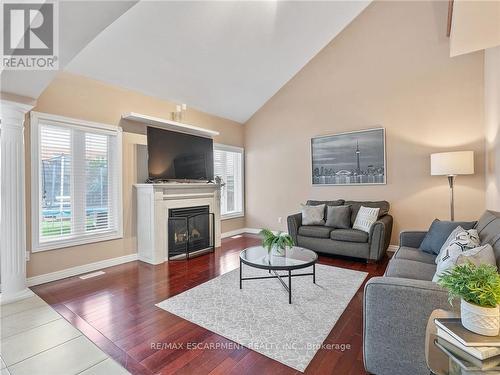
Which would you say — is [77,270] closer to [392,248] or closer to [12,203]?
[12,203]

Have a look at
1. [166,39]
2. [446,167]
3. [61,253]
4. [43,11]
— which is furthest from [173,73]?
[446,167]

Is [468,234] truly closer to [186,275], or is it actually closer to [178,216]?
[186,275]

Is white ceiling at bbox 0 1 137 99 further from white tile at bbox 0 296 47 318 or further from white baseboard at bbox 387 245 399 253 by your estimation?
white baseboard at bbox 387 245 399 253

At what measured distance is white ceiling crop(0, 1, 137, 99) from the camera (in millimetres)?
1555

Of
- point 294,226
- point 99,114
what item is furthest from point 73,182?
point 294,226

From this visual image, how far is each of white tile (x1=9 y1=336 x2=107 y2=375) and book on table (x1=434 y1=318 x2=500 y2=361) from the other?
2.06 metres

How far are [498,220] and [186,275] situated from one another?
3.21 m

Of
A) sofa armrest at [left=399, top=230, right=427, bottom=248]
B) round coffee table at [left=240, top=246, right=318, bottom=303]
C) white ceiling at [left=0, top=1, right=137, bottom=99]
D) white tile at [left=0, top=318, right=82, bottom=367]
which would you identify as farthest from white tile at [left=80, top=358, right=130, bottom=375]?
sofa armrest at [left=399, top=230, right=427, bottom=248]

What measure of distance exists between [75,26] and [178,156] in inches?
107

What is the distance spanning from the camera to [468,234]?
2.06 m

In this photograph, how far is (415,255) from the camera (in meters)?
2.60

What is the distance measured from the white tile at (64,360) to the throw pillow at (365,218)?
3518mm

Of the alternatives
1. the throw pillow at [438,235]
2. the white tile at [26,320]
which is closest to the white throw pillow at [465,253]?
the throw pillow at [438,235]

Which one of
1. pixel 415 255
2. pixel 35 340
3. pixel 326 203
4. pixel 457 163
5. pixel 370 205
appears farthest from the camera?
pixel 326 203
